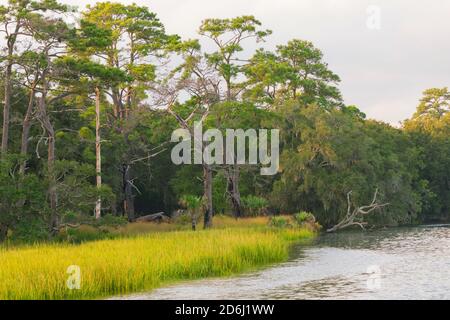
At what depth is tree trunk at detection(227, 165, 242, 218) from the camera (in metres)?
45.8

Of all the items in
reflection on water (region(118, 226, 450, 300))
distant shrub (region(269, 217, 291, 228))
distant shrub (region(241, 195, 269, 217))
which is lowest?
reflection on water (region(118, 226, 450, 300))

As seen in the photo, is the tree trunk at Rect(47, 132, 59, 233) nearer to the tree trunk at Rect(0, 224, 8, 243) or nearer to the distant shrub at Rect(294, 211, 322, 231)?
the tree trunk at Rect(0, 224, 8, 243)

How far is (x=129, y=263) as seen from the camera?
19.6 meters

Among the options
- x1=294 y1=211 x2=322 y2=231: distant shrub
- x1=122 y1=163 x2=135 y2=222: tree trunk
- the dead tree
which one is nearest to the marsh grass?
x1=294 y1=211 x2=322 y2=231: distant shrub

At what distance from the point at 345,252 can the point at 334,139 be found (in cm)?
1996

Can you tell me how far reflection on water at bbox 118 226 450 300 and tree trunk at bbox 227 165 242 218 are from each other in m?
14.9

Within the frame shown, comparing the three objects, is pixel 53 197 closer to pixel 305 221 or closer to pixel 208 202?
pixel 208 202

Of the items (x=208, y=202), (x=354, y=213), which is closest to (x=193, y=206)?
(x=208, y=202)

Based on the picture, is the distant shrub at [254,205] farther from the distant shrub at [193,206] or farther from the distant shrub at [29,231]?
the distant shrub at [29,231]

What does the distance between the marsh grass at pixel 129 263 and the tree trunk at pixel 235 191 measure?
15.8 meters
